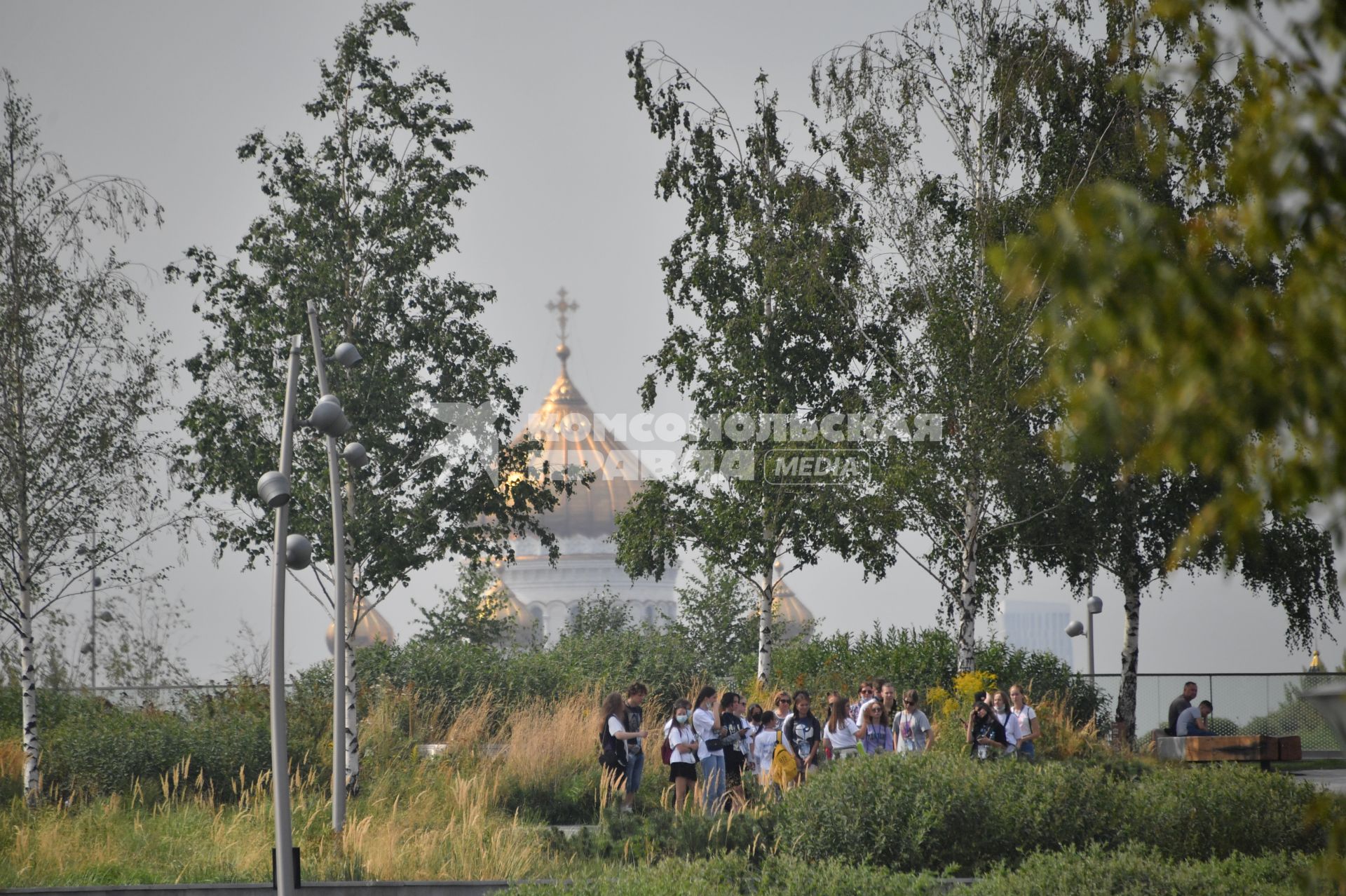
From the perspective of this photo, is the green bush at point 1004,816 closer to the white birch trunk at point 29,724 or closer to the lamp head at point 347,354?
the lamp head at point 347,354

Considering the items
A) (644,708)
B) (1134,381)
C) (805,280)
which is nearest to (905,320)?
(805,280)

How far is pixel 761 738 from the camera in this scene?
16.1 meters

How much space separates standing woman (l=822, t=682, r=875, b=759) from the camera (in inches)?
625

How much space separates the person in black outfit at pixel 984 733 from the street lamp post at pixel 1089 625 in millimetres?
11544

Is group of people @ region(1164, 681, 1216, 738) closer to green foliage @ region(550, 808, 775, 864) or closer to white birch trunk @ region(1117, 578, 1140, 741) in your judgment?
white birch trunk @ region(1117, 578, 1140, 741)

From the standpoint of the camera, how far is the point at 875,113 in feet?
81.7

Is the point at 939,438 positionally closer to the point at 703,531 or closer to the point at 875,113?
the point at 703,531

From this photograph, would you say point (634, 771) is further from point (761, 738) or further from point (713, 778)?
point (761, 738)

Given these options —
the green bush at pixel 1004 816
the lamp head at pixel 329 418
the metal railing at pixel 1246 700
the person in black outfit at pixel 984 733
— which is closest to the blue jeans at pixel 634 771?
the green bush at pixel 1004 816

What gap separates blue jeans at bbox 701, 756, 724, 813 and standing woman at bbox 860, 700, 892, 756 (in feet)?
6.13

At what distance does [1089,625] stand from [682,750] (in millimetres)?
15951

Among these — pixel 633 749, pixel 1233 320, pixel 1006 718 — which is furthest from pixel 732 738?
pixel 1233 320

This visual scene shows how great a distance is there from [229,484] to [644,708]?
766cm

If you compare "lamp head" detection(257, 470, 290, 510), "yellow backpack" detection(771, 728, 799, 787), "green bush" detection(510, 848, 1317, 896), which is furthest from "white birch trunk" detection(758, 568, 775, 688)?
"green bush" detection(510, 848, 1317, 896)
